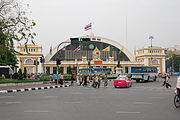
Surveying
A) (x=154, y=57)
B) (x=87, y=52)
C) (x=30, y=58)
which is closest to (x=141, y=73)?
(x=30, y=58)

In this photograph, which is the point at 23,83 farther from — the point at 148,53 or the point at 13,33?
the point at 148,53

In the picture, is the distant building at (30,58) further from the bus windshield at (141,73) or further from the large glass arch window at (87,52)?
the bus windshield at (141,73)

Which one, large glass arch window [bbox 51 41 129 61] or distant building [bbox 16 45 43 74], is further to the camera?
large glass arch window [bbox 51 41 129 61]

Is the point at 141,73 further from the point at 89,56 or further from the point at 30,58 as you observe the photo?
the point at 30,58

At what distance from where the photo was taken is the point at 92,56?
95.6 m

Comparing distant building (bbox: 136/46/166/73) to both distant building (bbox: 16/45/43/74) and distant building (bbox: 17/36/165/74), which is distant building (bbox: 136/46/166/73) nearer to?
distant building (bbox: 17/36/165/74)

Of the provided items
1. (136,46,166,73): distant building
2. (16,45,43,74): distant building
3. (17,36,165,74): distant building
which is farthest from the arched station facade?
(136,46,166,73): distant building

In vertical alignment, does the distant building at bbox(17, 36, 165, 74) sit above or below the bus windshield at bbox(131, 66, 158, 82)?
above

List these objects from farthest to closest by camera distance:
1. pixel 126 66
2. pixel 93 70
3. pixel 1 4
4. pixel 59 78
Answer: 1. pixel 126 66
2. pixel 93 70
3. pixel 59 78
4. pixel 1 4

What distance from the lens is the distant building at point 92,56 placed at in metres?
88.9

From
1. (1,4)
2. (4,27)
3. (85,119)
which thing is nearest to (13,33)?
(4,27)

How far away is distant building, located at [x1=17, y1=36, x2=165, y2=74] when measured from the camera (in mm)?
88938

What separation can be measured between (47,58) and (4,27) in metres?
79.0

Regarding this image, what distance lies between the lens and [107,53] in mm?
98312
